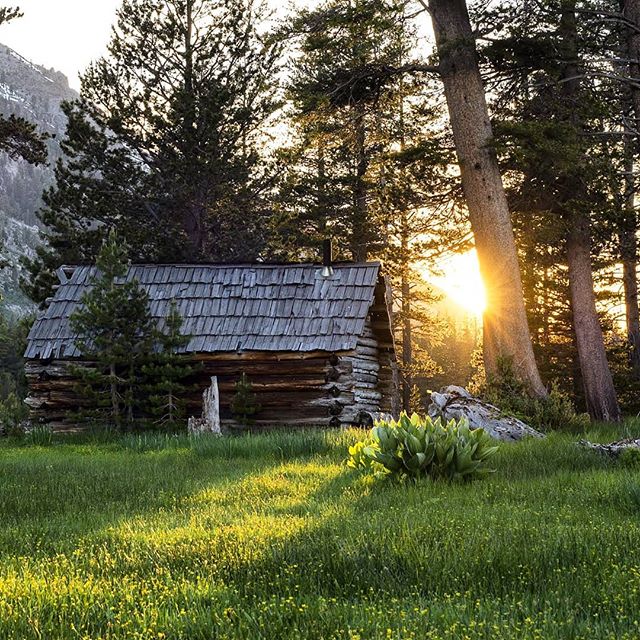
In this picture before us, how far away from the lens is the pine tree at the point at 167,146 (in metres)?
26.4

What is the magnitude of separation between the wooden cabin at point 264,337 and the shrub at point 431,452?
862 cm

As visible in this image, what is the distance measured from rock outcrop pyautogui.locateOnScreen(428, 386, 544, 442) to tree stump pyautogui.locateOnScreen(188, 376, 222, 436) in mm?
4928

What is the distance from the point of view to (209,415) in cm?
1571

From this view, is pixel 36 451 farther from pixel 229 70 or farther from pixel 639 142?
pixel 229 70

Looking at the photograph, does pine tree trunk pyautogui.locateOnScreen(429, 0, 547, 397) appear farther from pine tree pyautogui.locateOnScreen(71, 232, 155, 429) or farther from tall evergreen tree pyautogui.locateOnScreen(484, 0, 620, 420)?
pine tree pyautogui.locateOnScreen(71, 232, 155, 429)

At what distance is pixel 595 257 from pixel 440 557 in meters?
20.8

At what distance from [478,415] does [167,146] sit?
18906 mm

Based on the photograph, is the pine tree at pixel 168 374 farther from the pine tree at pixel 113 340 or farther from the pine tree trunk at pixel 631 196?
the pine tree trunk at pixel 631 196

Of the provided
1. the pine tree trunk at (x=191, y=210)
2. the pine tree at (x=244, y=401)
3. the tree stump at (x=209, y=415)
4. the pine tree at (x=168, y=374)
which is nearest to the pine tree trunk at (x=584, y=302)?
the pine tree at (x=244, y=401)

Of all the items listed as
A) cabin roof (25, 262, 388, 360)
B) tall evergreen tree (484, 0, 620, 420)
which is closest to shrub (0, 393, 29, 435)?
cabin roof (25, 262, 388, 360)

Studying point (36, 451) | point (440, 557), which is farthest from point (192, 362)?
point (440, 557)

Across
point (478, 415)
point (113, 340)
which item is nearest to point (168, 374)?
point (113, 340)

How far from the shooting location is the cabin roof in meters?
16.9

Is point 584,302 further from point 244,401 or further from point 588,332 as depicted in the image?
point 244,401
